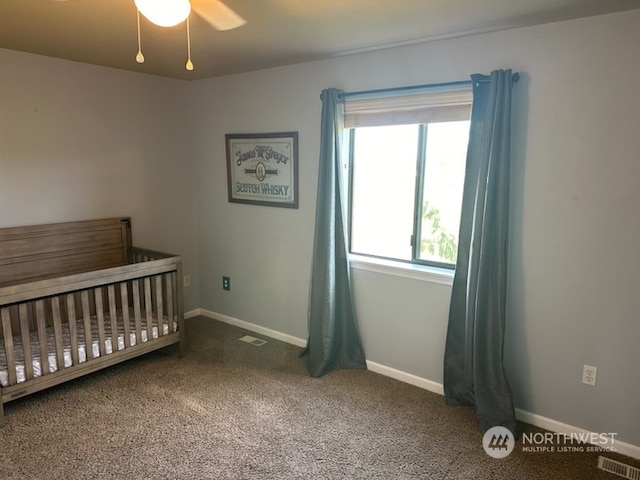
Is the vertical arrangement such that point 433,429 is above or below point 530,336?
below

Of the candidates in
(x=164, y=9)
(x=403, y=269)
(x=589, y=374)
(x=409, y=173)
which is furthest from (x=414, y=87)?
(x=589, y=374)

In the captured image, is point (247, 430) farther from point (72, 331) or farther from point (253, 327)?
point (253, 327)

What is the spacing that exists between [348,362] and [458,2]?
2332 millimetres

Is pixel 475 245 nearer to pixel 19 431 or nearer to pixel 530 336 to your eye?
pixel 530 336

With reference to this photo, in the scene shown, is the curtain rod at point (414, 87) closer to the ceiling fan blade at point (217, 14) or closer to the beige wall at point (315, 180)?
the beige wall at point (315, 180)

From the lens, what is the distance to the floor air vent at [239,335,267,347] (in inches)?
144

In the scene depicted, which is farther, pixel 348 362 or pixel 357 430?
pixel 348 362

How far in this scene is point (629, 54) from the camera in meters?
2.06

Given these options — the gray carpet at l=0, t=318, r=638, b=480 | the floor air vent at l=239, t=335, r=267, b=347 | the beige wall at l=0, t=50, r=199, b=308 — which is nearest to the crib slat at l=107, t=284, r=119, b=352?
the gray carpet at l=0, t=318, r=638, b=480

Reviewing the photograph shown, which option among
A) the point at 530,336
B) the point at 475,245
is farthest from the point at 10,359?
the point at 530,336

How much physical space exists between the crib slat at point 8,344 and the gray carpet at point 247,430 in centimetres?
28

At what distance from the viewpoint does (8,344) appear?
8.05ft

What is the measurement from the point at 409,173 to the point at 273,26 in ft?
4.04

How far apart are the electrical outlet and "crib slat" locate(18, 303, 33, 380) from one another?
308 cm
